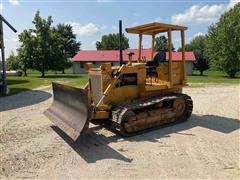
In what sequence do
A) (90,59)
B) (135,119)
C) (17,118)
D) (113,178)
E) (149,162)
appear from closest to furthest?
(113,178)
(149,162)
(135,119)
(17,118)
(90,59)

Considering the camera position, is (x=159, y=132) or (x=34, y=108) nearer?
(x=159, y=132)

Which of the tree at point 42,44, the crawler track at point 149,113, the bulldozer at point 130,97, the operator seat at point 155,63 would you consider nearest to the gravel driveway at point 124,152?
the crawler track at point 149,113

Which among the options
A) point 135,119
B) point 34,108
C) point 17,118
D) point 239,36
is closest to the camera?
point 135,119

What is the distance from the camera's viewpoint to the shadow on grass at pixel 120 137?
17.6 ft

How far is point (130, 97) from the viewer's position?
736 cm

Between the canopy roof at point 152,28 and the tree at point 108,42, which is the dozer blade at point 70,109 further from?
the tree at point 108,42

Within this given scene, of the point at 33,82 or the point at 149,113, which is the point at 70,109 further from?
the point at 33,82

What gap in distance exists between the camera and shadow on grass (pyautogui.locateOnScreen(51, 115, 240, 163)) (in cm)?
538

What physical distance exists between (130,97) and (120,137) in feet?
4.41

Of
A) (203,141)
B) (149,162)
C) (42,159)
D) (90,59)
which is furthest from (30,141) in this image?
(90,59)

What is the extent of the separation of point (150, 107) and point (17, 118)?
15.1 ft

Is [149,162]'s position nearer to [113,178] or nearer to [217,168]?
[113,178]

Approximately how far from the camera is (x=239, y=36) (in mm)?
34062

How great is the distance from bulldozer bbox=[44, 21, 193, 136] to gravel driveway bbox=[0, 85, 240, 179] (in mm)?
366
